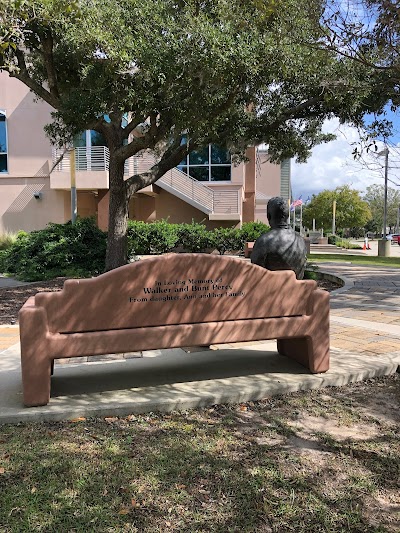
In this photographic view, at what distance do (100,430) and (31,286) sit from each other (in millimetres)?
8425

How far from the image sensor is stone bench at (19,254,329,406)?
136 inches

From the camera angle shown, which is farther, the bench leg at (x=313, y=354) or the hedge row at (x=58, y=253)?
the hedge row at (x=58, y=253)

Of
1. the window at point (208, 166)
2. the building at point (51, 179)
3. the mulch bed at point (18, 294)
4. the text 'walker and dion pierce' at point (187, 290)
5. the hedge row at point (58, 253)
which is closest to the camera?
the text 'walker and dion pierce' at point (187, 290)

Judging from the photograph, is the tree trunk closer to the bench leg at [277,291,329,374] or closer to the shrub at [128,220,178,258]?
the shrub at [128,220,178,258]

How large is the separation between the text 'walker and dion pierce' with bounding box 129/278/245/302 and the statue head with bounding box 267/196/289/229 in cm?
171

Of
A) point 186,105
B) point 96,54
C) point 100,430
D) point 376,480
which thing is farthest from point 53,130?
point 376,480

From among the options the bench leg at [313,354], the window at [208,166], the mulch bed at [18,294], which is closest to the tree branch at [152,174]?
the mulch bed at [18,294]

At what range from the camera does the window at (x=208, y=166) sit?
2277cm

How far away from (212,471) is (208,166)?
69.3ft

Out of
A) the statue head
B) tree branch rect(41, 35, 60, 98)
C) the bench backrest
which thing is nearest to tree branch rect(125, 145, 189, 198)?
tree branch rect(41, 35, 60, 98)

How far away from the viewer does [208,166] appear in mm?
22906

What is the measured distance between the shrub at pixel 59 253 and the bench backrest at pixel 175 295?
358 inches

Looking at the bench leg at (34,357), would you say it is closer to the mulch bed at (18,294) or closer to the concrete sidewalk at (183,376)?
the concrete sidewalk at (183,376)

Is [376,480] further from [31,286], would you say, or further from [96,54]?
[31,286]
